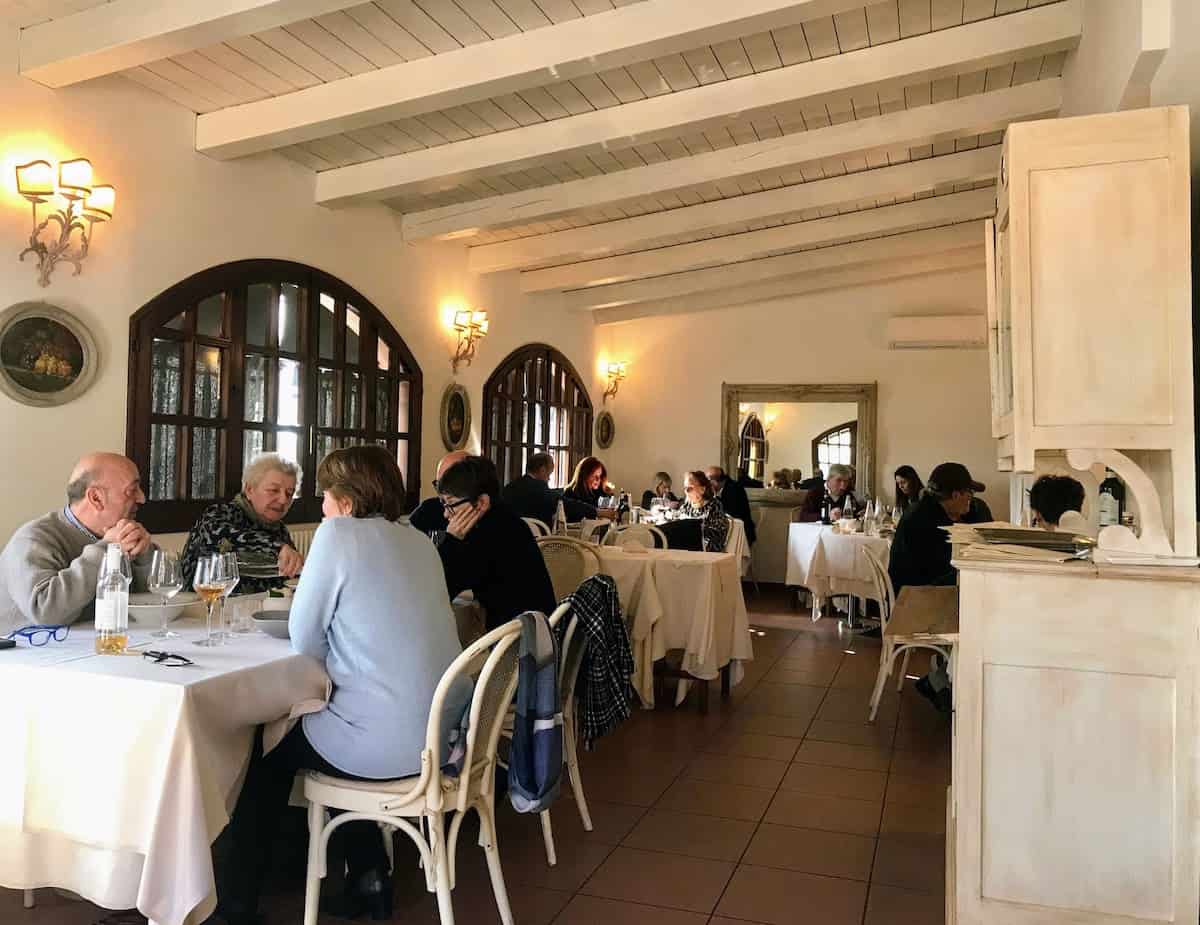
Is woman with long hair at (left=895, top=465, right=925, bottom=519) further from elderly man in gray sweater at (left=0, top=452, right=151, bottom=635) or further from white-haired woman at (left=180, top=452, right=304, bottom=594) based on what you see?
elderly man in gray sweater at (left=0, top=452, right=151, bottom=635)

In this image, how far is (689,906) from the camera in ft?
9.12

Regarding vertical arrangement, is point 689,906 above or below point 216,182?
below

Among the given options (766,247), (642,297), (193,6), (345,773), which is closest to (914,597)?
(345,773)

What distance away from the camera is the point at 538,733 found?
2.51 metres

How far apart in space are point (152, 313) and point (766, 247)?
5128 millimetres

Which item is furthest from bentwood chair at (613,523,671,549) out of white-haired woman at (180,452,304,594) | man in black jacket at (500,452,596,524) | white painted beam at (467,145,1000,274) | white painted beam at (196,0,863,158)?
white painted beam at (467,145,1000,274)

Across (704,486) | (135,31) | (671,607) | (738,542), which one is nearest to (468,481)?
(671,607)

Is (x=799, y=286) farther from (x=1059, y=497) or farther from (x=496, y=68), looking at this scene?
(x=1059, y=497)

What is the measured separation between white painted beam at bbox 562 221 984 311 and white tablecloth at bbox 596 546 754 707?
4756 mm

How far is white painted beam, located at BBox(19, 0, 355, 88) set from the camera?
3.59 meters

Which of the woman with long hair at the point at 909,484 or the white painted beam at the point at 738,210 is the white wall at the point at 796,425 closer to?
the woman with long hair at the point at 909,484

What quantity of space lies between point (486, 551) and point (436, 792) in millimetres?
1161

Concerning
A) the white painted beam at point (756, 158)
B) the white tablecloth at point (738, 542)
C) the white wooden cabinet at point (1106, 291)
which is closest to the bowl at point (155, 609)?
the white wooden cabinet at point (1106, 291)

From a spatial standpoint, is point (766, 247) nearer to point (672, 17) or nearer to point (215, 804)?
point (672, 17)
